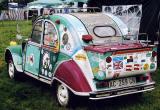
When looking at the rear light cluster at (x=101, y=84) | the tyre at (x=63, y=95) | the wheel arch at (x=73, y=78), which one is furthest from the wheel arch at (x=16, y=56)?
the rear light cluster at (x=101, y=84)

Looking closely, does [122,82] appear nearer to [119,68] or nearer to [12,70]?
[119,68]

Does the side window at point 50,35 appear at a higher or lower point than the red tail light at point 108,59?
higher

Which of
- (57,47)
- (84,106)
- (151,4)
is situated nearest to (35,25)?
(57,47)

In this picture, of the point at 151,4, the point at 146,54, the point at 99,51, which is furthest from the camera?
the point at 151,4

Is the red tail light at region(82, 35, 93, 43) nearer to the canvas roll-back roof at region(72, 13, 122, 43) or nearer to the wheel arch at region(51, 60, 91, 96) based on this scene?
the canvas roll-back roof at region(72, 13, 122, 43)

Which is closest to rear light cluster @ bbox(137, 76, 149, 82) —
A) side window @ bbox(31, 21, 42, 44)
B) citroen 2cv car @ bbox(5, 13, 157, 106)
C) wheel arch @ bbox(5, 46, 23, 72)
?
citroen 2cv car @ bbox(5, 13, 157, 106)

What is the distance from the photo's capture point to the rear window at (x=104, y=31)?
18.9 feet

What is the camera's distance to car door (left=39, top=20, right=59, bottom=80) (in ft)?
19.1

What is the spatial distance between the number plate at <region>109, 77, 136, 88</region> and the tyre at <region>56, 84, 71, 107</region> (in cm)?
80

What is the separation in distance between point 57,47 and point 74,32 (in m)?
0.56

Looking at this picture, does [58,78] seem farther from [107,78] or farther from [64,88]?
[107,78]

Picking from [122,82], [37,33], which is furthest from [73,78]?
[37,33]

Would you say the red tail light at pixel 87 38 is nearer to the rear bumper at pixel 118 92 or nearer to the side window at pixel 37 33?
the rear bumper at pixel 118 92

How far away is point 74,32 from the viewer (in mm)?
5422
